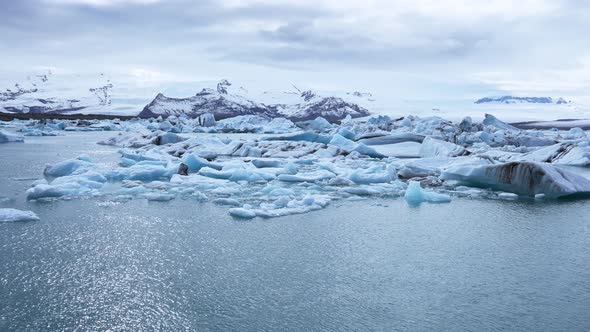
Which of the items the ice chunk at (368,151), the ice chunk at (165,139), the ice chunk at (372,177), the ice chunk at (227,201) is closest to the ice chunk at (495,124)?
the ice chunk at (368,151)

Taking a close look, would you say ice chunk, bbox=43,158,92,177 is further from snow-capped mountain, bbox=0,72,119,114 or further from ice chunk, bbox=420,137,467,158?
snow-capped mountain, bbox=0,72,119,114

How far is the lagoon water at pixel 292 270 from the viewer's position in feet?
11.8

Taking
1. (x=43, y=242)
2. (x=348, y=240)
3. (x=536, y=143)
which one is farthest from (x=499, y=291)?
(x=536, y=143)

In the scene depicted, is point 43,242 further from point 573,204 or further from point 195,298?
point 573,204

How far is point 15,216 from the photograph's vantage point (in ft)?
20.6

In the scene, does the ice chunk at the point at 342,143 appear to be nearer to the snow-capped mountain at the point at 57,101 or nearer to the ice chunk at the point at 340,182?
the ice chunk at the point at 340,182

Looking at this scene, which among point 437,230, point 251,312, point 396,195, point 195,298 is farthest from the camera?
point 396,195

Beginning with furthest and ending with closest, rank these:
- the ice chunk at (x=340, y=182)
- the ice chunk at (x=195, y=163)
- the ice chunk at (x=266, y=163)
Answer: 1. the ice chunk at (x=266, y=163)
2. the ice chunk at (x=195, y=163)
3. the ice chunk at (x=340, y=182)

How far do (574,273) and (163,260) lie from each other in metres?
3.84

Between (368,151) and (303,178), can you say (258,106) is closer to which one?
(368,151)

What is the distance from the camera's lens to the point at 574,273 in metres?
4.73

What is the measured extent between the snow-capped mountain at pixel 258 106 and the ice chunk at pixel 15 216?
91226mm

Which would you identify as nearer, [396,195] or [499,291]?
[499,291]

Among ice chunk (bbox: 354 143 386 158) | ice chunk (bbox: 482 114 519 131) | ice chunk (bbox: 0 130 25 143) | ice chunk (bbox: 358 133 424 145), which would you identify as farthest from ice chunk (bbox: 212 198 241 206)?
ice chunk (bbox: 482 114 519 131)
